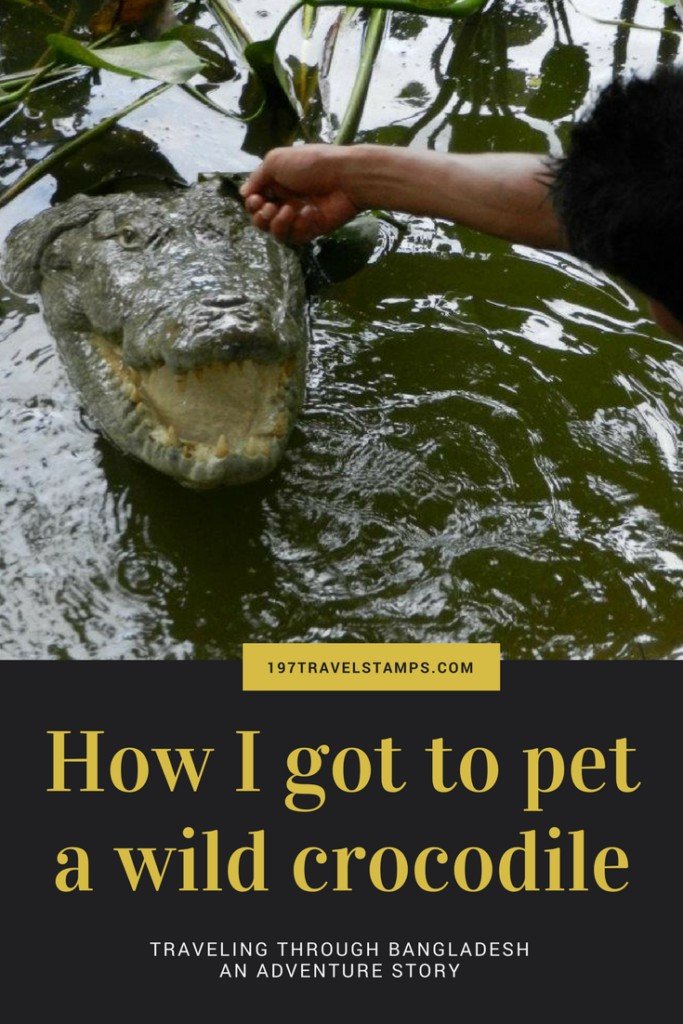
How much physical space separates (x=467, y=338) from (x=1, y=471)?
1.54 m

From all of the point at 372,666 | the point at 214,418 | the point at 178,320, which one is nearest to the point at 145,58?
the point at 178,320

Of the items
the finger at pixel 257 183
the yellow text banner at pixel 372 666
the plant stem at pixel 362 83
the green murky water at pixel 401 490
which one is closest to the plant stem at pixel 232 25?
the plant stem at pixel 362 83

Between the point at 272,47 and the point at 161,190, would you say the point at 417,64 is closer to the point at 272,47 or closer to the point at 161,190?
the point at 272,47

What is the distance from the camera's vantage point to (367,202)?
11.4 feet

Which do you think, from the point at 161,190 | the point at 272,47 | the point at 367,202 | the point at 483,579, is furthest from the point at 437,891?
the point at 272,47

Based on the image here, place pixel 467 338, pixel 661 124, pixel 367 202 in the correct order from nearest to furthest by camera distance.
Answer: pixel 661 124 < pixel 367 202 < pixel 467 338

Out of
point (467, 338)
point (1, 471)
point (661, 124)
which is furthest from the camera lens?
point (467, 338)

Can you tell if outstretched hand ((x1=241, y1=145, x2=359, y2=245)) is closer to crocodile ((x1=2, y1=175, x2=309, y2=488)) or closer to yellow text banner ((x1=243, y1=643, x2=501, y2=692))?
crocodile ((x1=2, y1=175, x2=309, y2=488))

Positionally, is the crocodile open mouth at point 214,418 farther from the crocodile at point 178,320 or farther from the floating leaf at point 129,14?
the floating leaf at point 129,14

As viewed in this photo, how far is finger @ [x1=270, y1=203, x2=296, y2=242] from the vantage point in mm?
3596

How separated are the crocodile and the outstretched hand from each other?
0.07m

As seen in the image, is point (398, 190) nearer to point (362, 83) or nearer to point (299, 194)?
point (299, 194)

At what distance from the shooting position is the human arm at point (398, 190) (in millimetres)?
3197

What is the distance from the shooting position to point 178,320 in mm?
2914
